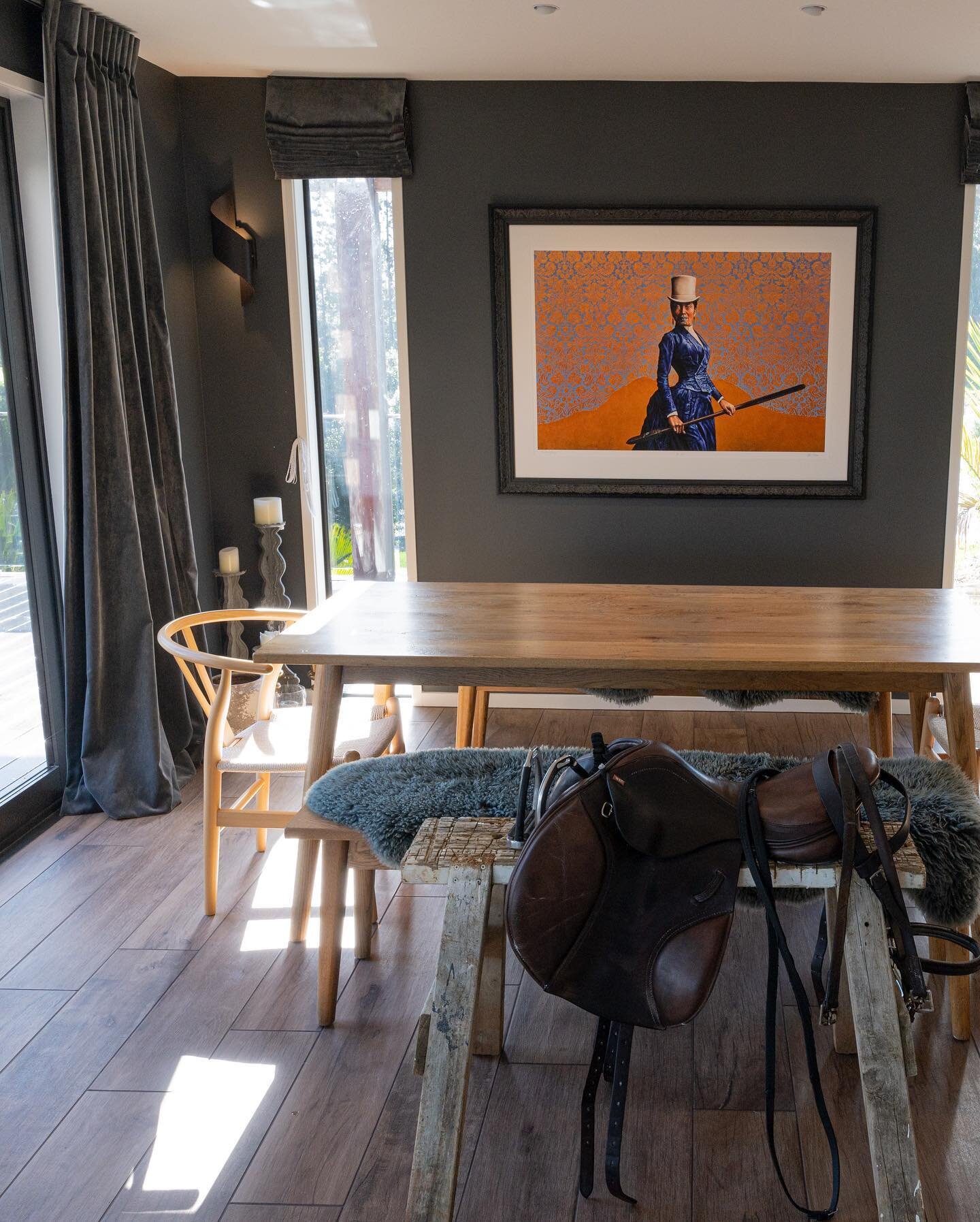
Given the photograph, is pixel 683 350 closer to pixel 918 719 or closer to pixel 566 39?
pixel 566 39

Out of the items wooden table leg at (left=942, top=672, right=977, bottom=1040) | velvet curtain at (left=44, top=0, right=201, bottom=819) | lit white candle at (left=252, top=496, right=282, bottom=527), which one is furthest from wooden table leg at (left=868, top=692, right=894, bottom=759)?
lit white candle at (left=252, top=496, right=282, bottom=527)

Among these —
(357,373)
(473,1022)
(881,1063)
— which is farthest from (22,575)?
(881,1063)

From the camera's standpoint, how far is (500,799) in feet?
6.81

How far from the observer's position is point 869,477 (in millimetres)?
4270

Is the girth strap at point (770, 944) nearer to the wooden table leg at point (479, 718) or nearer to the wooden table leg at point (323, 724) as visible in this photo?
the wooden table leg at point (323, 724)

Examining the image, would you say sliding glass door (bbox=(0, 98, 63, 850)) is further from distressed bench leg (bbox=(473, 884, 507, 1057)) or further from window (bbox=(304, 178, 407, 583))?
distressed bench leg (bbox=(473, 884, 507, 1057))

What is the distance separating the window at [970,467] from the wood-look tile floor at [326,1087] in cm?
222

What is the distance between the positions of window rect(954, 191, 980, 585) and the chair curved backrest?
2.76m

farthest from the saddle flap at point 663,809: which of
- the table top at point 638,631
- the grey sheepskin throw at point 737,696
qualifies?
the grey sheepskin throw at point 737,696

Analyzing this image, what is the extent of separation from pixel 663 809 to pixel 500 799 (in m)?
0.55

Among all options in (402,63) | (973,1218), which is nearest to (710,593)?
(973,1218)

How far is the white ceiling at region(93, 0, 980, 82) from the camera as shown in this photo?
10.6ft

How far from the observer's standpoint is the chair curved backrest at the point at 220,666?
8.76 ft

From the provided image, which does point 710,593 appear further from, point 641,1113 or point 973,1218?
point 973,1218
